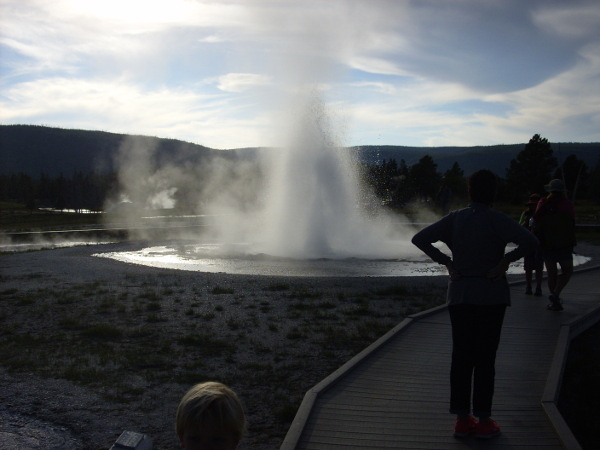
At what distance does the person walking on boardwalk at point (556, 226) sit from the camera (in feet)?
27.3

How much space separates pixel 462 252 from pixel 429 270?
1330 centimetres

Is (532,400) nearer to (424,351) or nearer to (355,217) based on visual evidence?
(424,351)

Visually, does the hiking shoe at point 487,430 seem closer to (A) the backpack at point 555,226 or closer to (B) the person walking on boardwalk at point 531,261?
(A) the backpack at point 555,226

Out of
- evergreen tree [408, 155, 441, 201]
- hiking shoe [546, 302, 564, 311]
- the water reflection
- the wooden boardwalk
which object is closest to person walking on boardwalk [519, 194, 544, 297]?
hiking shoe [546, 302, 564, 311]

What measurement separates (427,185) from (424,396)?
76423 mm

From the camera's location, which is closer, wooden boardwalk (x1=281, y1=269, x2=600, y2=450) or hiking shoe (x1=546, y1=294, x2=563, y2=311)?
wooden boardwalk (x1=281, y1=269, x2=600, y2=450)

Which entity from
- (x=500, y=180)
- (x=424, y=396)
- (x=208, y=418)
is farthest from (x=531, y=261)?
(x=500, y=180)

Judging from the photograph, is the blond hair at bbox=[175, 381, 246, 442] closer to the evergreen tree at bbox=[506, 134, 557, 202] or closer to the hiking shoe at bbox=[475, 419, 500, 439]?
the hiking shoe at bbox=[475, 419, 500, 439]

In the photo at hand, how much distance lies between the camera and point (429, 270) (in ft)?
56.3

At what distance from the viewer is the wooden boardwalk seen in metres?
4.19

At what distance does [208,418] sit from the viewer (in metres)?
2.23

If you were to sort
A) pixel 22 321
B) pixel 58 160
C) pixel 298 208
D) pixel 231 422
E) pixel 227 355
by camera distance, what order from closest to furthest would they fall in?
pixel 231 422, pixel 227 355, pixel 22 321, pixel 298 208, pixel 58 160

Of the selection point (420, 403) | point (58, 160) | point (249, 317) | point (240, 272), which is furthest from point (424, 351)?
point (58, 160)

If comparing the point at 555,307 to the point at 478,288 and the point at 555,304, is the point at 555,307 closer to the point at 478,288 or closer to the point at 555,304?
the point at 555,304
